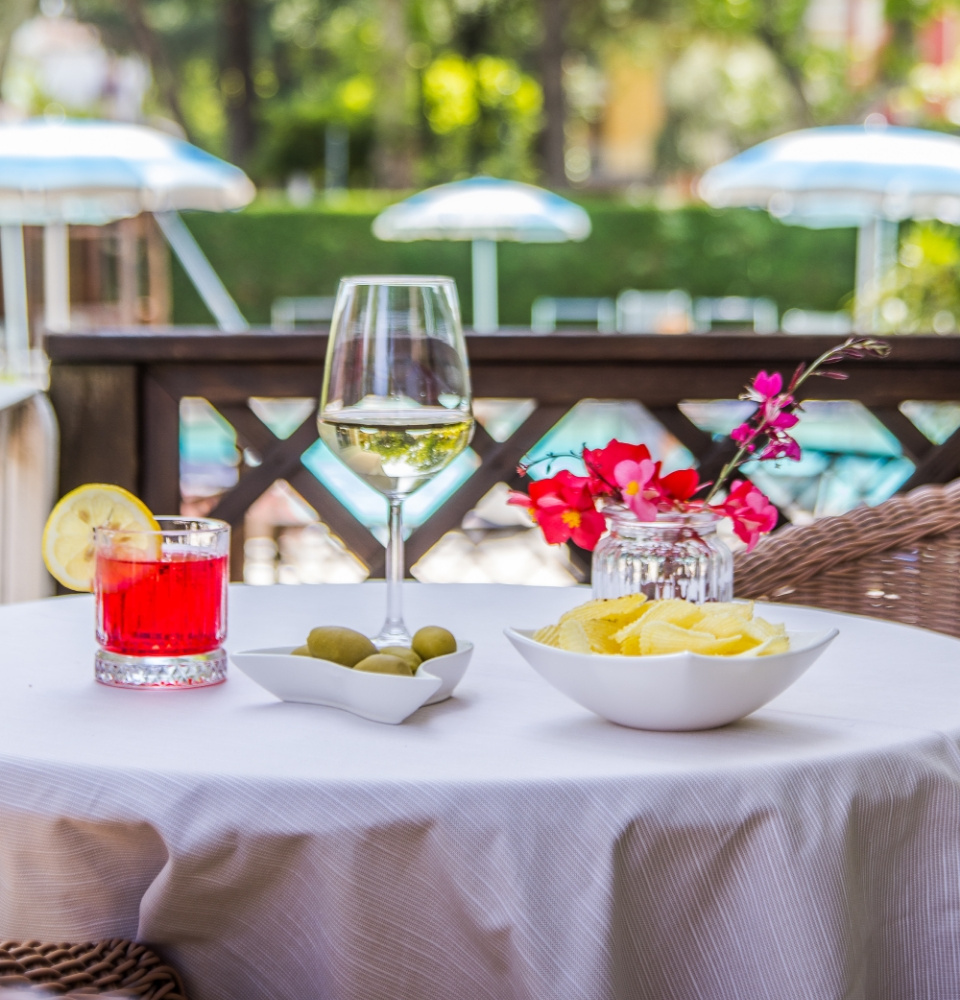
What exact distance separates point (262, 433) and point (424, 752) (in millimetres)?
1818

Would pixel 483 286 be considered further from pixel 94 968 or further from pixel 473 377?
pixel 94 968

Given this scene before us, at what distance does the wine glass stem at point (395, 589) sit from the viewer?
120 centimetres

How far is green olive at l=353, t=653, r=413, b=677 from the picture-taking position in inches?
40.6

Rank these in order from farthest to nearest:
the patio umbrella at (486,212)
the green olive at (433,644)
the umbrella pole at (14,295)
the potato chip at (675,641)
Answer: the patio umbrella at (486,212) → the umbrella pole at (14,295) → the green olive at (433,644) → the potato chip at (675,641)

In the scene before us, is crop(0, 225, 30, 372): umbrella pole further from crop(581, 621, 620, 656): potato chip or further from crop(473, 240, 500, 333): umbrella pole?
crop(581, 621, 620, 656): potato chip

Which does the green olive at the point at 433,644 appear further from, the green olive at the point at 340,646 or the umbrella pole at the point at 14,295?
the umbrella pole at the point at 14,295

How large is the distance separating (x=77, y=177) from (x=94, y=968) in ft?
22.4

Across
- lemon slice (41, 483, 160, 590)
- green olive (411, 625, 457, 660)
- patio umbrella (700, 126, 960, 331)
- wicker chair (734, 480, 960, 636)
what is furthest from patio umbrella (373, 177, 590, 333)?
green olive (411, 625, 457, 660)

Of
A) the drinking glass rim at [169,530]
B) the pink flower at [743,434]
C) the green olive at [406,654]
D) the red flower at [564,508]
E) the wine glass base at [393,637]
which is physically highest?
the pink flower at [743,434]

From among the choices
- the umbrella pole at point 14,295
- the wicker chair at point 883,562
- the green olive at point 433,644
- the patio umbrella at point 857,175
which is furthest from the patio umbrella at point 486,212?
the green olive at point 433,644

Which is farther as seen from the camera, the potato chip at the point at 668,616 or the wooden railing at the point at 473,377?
the wooden railing at the point at 473,377

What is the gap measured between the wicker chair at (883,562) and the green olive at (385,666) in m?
0.85

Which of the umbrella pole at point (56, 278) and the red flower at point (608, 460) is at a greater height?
the umbrella pole at point (56, 278)

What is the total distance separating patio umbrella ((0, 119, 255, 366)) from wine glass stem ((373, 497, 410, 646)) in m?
6.52
